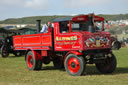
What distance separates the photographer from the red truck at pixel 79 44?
953 cm

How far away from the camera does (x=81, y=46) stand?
9.44m

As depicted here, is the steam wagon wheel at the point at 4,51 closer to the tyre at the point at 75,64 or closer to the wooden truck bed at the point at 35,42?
the wooden truck bed at the point at 35,42

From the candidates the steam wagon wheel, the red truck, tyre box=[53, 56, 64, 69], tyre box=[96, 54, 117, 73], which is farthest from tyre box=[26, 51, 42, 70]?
the steam wagon wheel

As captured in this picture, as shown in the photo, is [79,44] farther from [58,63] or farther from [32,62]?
[58,63]

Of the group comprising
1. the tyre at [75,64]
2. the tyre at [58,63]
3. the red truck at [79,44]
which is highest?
the red truck at [79,44]

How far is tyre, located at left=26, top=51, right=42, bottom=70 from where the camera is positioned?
457 inches

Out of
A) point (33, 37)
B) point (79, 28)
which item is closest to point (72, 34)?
point (79, 28)

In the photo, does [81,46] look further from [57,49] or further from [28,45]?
[28,45]

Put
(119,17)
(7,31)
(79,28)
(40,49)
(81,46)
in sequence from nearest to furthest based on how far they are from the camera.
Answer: (81,46) < (79,28) < (40,49) < (7,31) < (119,17)

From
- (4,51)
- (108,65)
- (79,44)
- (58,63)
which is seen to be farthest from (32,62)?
(4,51)

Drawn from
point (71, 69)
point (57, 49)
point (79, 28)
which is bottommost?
point (71, 69)

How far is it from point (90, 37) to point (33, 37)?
328 cm

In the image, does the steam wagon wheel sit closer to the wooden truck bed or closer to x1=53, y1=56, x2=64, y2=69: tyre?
the wooden truck bed

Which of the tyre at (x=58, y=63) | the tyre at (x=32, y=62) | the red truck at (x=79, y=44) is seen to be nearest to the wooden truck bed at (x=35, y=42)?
the red truck at (x=79, y=44)
